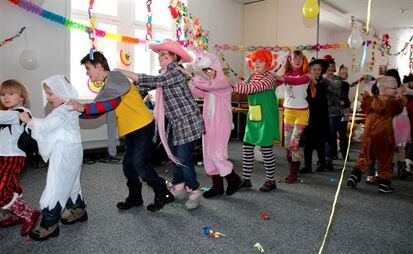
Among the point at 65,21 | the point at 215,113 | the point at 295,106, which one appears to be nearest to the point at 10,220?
the point at 215,113

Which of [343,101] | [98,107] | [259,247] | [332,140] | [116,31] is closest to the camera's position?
[259,247]

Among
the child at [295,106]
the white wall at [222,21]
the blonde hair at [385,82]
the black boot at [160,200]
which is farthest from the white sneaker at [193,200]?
the white wall at [222,21]

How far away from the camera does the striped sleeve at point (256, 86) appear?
9.55ft

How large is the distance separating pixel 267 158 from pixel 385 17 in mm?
4119

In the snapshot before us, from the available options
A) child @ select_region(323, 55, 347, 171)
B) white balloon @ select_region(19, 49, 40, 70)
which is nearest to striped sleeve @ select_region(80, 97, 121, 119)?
white balloon @ select_region(19, 49, 40, 70)

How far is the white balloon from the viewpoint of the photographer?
174 inches

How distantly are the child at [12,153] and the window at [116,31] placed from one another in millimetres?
3231

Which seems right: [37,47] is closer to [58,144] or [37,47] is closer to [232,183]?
[58,144]

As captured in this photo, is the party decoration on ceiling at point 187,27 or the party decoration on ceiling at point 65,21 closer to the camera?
the party decoration on ceiling at point 65,21

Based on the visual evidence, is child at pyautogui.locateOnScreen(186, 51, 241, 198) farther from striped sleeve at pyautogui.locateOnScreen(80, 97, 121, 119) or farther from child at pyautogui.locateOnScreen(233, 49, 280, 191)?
striped sleeve at pyautogui.locateOnScreen(80, 97, 121, 119)

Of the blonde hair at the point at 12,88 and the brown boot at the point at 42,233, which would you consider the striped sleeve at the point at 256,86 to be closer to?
the blonde hair at the point at 12,88

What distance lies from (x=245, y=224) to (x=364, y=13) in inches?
205

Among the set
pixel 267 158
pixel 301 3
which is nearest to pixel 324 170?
pixel 267 158

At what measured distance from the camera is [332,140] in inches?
180
